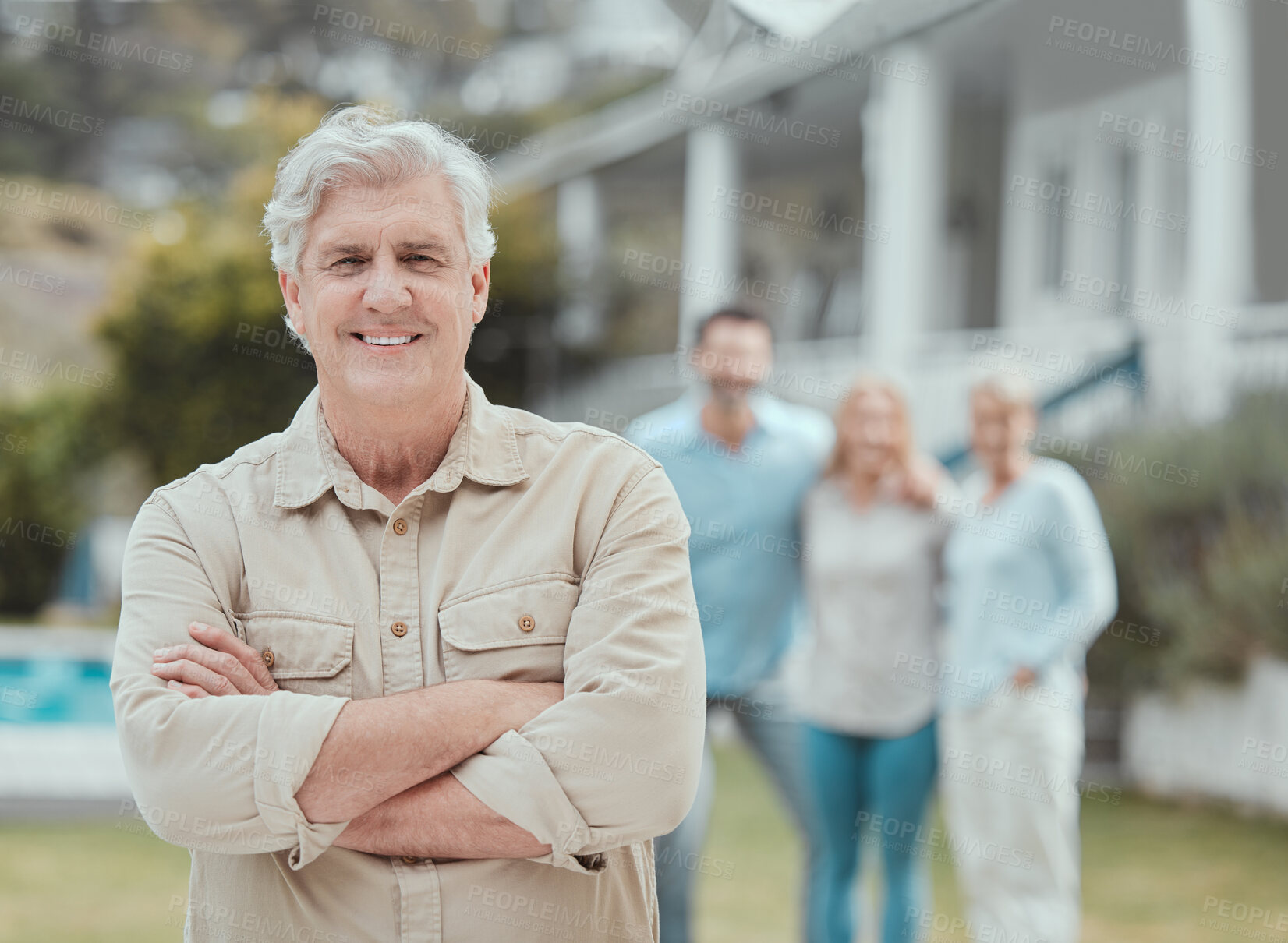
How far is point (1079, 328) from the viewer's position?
9383mm

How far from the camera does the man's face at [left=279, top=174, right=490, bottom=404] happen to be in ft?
6.11

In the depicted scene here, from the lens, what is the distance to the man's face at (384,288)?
1.86 m

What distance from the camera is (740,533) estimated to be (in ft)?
14.1

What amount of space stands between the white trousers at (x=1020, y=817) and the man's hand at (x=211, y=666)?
286 centimetres

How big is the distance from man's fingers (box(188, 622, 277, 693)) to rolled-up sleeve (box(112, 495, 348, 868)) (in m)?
0.03

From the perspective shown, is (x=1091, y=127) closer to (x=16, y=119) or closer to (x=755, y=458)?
(x=755, y=458)

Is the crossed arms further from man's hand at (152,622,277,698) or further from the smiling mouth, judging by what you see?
the smiling mouth

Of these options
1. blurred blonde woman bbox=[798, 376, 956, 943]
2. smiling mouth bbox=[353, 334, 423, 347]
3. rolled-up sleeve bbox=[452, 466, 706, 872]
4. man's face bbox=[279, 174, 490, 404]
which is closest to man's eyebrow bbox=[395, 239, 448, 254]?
man's face bbox=[279, 174, 490, 404]

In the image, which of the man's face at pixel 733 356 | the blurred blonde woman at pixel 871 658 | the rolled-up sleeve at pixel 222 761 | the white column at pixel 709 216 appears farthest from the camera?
the white column at pixel 709 216

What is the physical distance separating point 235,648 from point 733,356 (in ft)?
8.83

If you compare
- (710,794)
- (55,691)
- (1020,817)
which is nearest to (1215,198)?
(1020,817)

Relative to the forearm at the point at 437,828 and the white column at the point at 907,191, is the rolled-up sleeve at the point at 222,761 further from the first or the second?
the white column at the point at 907,191

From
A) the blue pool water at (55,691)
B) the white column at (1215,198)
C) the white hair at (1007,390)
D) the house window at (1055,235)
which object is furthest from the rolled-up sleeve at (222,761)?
the house window at (1055,235)

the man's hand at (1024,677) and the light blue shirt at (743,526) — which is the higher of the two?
the light blue shirt at (743,526)
